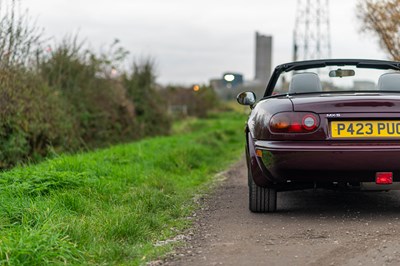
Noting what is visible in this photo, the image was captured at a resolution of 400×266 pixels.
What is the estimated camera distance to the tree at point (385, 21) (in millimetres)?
11945

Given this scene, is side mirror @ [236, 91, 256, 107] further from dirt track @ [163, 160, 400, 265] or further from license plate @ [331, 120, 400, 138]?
license plate @ [331, 120, 400, 138]

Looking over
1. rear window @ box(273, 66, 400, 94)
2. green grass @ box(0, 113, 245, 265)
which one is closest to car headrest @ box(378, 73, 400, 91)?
rear window @ box(273, 66, 400, 94)

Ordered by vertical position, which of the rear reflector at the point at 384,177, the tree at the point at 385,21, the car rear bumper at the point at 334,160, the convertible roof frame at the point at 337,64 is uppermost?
the tree at the point at 385,21

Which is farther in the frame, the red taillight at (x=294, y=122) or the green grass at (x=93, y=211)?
the red taillight at (x=294, y=122)

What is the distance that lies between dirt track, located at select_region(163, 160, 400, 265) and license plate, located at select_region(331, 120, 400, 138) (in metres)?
0.74

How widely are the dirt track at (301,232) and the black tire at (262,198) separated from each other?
10cm

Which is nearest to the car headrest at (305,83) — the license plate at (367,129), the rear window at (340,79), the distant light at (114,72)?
the rear window at (340,79)

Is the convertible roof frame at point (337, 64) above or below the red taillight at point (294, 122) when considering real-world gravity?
above

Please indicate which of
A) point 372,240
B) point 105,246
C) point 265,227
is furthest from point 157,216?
point 372,240

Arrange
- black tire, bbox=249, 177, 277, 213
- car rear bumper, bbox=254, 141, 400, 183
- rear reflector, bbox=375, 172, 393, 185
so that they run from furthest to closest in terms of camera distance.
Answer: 1. black tire, bbox=249, 177, 277, 213
2. rear reflector, bbox=375, 172, 393, 185
3. car rear bumper, bbox=254, 141, 400, 183

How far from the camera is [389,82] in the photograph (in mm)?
6465

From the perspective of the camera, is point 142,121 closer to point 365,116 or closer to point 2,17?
point 2,17

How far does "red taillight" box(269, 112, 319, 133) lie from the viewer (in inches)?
215

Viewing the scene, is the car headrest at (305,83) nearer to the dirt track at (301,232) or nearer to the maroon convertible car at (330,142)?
the maroon convertible car at (330,142)
